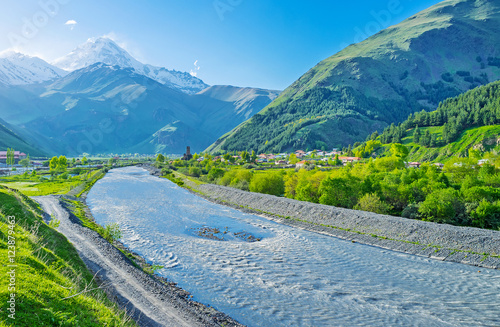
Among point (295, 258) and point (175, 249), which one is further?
point (175, 249)

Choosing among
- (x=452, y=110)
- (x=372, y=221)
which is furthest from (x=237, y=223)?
(x=452, y=110)

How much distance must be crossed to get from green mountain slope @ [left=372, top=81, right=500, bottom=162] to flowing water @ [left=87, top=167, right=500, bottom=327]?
10138cm

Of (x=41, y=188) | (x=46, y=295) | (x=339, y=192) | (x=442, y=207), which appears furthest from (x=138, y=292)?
(x=41, y=188)

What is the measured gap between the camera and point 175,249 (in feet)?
116

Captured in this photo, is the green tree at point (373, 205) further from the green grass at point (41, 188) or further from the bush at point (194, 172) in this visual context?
the bush at point (194, 172)

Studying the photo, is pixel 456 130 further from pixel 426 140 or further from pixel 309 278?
pixel 309 278

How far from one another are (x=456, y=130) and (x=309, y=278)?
141991mm

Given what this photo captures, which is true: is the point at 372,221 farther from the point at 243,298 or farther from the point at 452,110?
the point at 452,110

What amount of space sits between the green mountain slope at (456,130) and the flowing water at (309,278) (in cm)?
10138

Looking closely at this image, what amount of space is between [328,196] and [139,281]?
41.1 meters

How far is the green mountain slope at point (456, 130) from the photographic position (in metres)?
121

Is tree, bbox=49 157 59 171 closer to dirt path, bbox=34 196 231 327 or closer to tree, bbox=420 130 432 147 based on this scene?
dirt path, bbox=34 196 231 327

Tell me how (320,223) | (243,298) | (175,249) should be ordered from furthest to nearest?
1. (320,223)
2. (175,249)
3. (243,298)

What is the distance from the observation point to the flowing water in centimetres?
2136
